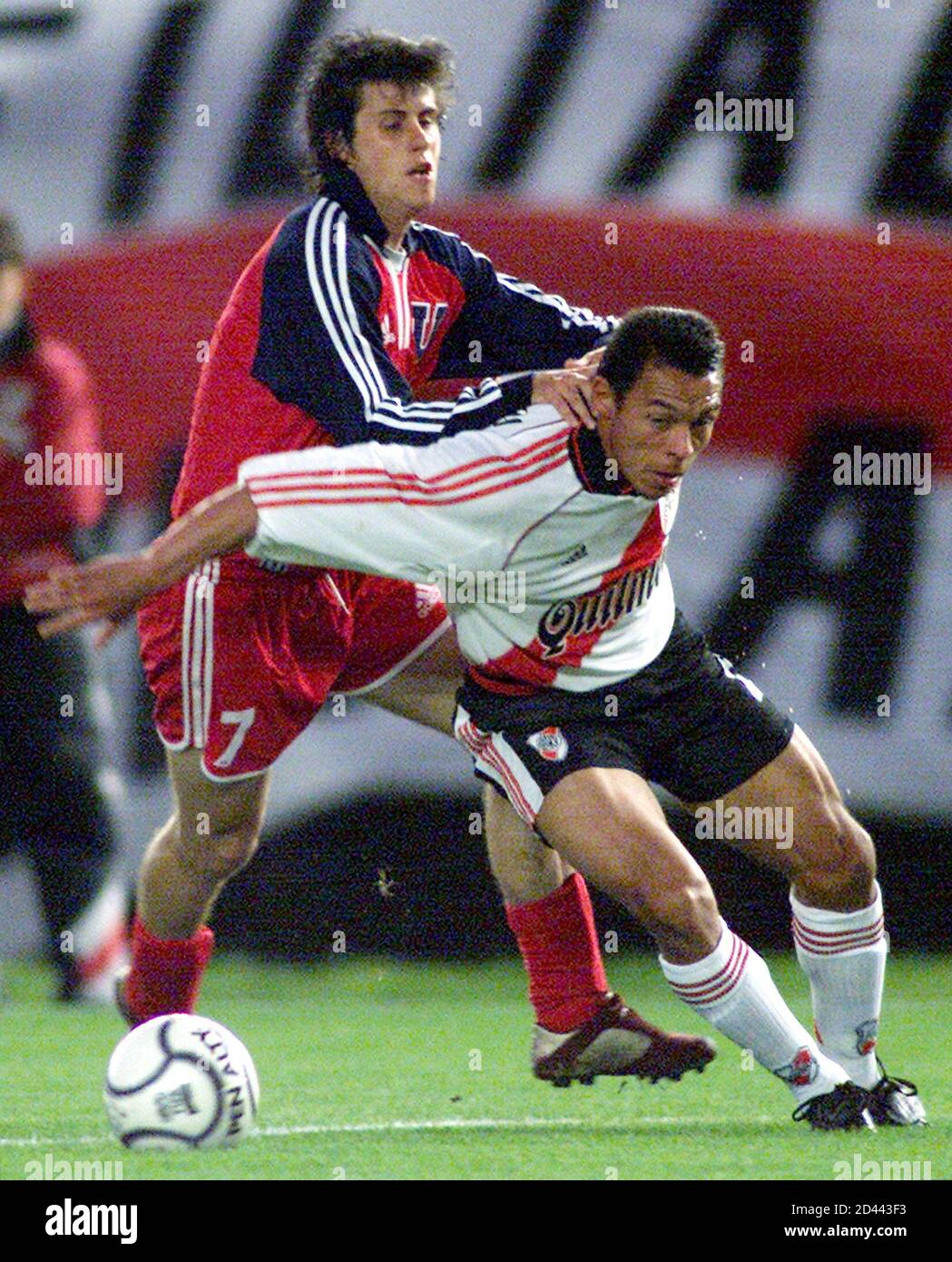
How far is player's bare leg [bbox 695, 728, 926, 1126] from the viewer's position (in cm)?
398

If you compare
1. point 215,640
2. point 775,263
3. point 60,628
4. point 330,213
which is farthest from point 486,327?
point 775,263

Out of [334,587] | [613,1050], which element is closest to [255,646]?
[334,587]

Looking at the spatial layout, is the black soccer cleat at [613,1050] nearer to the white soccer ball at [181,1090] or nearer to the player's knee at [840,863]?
the player's knee at [840,863]

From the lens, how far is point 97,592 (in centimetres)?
362

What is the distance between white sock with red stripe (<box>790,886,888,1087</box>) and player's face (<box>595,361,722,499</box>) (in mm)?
877

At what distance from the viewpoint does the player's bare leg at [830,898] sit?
398cm

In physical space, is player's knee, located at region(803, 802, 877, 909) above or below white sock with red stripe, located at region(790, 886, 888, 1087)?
above

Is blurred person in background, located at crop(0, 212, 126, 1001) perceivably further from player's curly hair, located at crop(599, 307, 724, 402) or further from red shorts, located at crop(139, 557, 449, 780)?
player's curly hair, located at crop(599, 307, 724, 402)

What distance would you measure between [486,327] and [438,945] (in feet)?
7.28

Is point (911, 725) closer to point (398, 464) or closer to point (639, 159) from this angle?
point (639, 159)

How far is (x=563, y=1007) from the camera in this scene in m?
4.36

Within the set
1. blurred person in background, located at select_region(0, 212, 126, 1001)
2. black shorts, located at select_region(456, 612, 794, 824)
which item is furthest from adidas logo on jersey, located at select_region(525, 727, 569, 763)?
blurred person in background, located at select_region(0, 212, 126, 1001)

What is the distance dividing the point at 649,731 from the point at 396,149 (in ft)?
4.11

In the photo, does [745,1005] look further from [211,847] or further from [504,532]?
[211,847]
